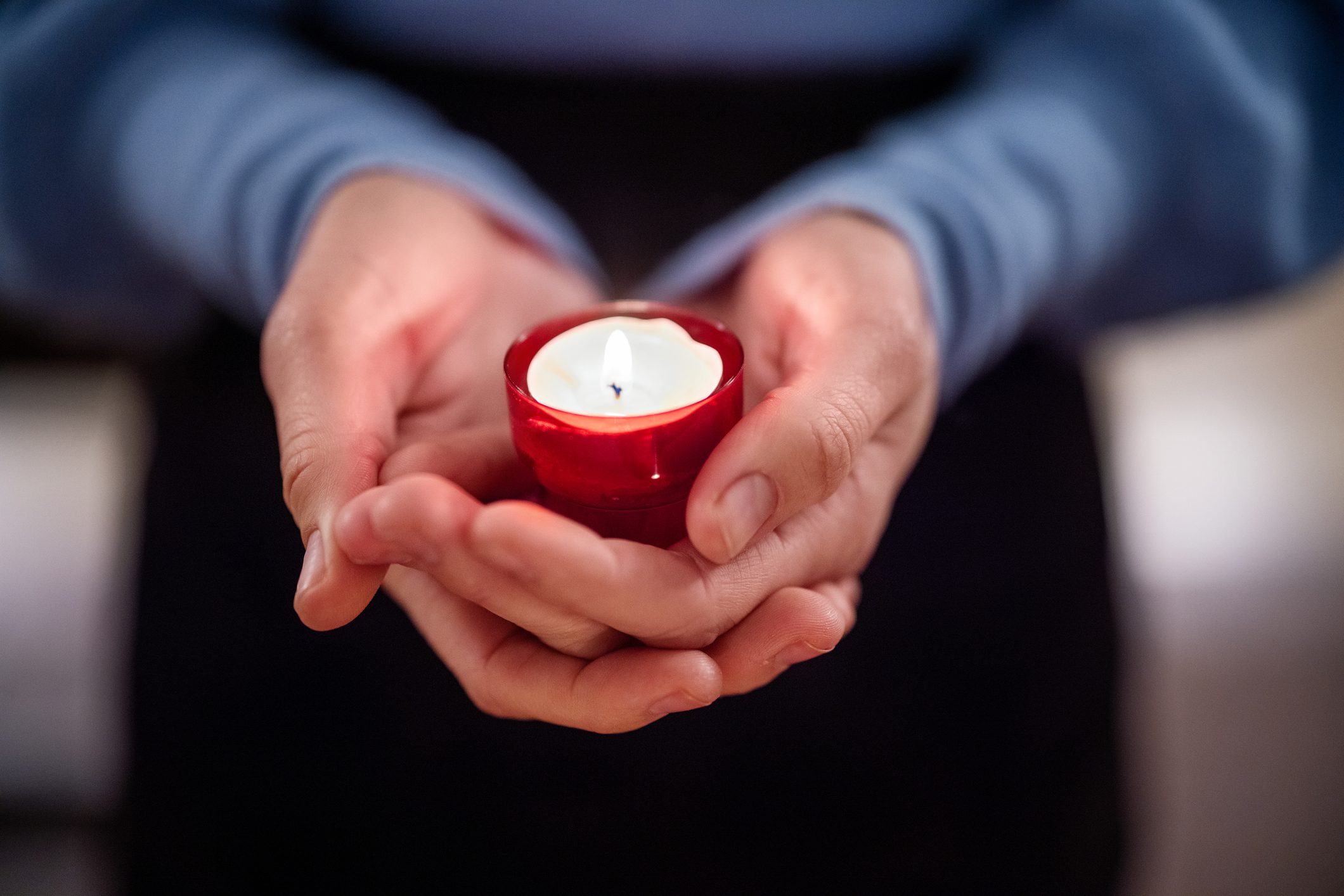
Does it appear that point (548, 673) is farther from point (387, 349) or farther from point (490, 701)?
point (387, 349)

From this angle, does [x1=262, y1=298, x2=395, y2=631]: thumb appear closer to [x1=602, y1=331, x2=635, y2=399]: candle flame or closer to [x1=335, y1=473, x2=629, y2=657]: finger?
[x1=335, y1=473, x2=629, y2=657]: finger

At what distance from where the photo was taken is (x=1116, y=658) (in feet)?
2.79

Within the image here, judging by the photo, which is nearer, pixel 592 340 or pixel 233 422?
pixel 592 340

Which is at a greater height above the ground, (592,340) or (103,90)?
(103,90)

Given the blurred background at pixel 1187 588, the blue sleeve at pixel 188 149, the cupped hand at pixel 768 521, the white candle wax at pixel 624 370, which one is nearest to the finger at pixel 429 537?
the cupped hand at pixel 768 521

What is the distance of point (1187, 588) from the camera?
153 centimetres

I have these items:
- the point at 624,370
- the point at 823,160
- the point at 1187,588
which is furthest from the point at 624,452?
the point at 1187,588

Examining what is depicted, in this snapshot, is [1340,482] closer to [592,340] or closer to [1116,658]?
[1116,658]

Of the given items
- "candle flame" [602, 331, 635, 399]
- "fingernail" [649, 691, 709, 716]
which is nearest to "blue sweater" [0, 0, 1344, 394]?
"candle flame" [602, 331, 635, 399]

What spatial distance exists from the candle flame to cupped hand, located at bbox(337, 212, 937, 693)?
8cm

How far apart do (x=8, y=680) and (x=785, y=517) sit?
137cm

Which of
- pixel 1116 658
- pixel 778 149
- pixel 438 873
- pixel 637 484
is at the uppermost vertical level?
pixel 778 149

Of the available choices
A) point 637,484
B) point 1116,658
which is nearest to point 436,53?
point 637,484

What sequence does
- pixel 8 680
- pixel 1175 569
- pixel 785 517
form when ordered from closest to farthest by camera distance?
1. pixel 785 517
2. pixel 8 680
3. pixel 1175 569
